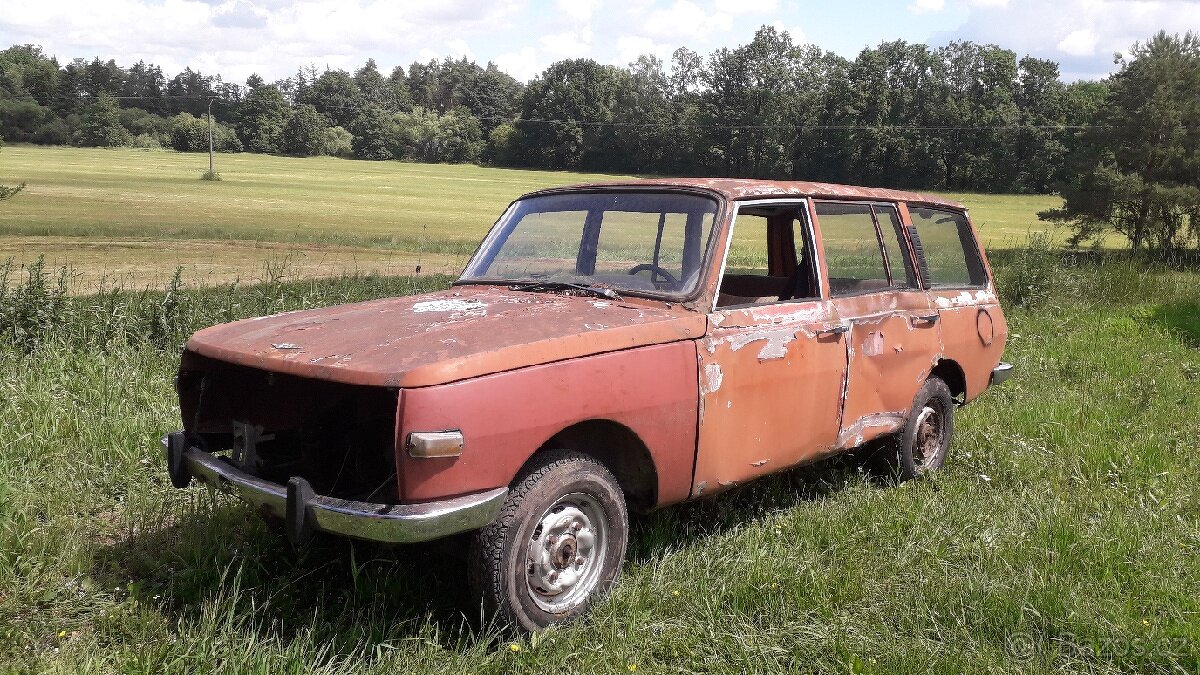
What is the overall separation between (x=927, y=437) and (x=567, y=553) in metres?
3.13

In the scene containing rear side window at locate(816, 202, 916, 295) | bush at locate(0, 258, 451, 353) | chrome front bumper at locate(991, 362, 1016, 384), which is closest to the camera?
rear side window at locate(816, 202, 916, 295)

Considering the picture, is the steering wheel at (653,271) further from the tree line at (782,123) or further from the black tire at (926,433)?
the tree line at (782,123)

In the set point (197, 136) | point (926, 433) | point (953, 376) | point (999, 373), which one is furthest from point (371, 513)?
point (197, 136)

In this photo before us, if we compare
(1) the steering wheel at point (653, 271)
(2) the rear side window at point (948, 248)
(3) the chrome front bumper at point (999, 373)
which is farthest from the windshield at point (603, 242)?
(3) the chrome front bumper at point (999, 373)

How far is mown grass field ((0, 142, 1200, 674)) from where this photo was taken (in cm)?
320

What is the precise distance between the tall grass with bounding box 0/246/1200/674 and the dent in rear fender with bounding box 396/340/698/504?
518mm

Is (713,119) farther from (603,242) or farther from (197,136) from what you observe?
(603,242)

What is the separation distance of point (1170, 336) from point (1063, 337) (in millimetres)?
1486

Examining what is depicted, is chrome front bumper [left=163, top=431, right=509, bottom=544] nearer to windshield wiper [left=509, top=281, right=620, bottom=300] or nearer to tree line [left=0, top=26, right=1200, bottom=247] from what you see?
windshield wiper [left=509, top=281, right=620, bottom=300]

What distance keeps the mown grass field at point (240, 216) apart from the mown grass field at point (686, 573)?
3989 mm

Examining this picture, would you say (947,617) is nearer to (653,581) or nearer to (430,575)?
(653,581)

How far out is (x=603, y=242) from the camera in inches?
179

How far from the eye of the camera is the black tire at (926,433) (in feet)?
17.3

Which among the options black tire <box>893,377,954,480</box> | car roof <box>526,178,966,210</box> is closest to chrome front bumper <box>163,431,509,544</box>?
car roof <box>526,178,966,210</box>
